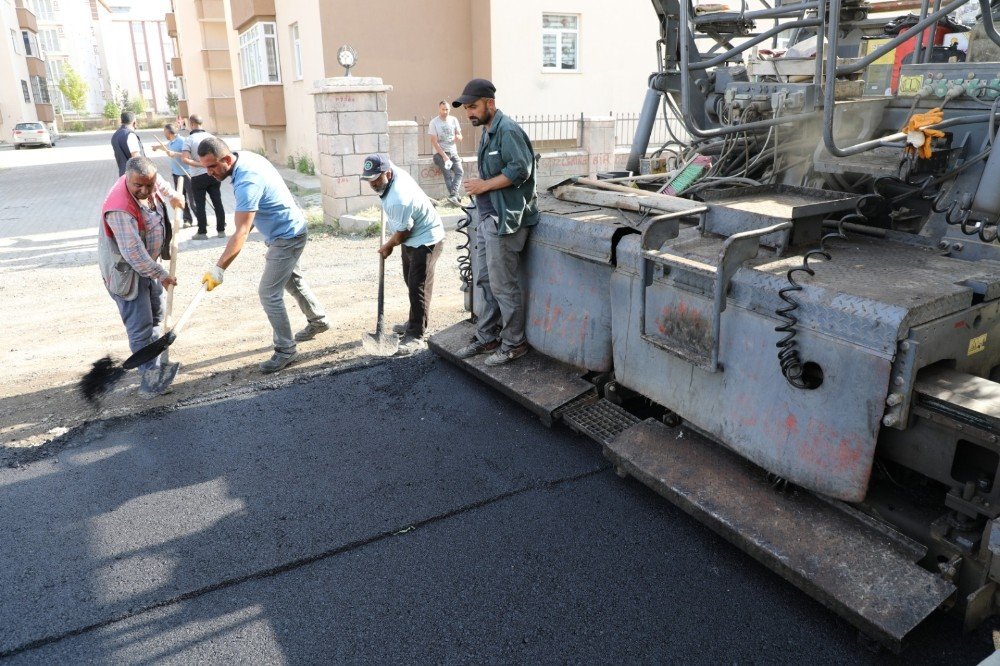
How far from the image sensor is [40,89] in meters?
39.1

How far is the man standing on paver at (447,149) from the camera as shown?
11156 millimetres

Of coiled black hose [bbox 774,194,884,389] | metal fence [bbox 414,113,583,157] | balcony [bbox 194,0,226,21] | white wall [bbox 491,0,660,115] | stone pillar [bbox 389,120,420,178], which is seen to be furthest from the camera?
balcony [bbox 194,0,226,21]

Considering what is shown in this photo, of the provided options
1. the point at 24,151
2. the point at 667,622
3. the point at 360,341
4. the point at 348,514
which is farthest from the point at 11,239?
the point at 24,151

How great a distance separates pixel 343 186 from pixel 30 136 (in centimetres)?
2658

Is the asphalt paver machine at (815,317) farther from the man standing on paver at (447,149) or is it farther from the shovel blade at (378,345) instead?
the man standing on paver at (447,149)

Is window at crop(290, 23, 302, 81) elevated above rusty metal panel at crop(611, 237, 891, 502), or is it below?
above

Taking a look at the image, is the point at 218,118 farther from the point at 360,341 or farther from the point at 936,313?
the point at 936,313

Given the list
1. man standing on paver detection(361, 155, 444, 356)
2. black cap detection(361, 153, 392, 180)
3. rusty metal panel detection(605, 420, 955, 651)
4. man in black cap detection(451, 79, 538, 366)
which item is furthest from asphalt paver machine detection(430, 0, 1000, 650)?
black cap detection(361, 153, 392, 180)

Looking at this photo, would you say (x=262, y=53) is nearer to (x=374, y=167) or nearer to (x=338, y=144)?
(x=338, y=144)

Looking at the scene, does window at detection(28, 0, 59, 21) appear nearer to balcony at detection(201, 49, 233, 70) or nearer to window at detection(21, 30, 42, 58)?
window at detection(21, 30, 42, 58)

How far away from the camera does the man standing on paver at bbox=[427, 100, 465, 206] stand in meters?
11.2

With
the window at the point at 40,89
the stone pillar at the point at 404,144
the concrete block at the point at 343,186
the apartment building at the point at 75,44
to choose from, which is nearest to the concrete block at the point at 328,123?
the concrete block at the point at 343,186

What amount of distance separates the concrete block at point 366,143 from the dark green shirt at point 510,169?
572 centimetres

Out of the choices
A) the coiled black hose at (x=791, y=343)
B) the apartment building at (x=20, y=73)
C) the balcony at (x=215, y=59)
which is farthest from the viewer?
the apartment building at (x=20, y=73)
